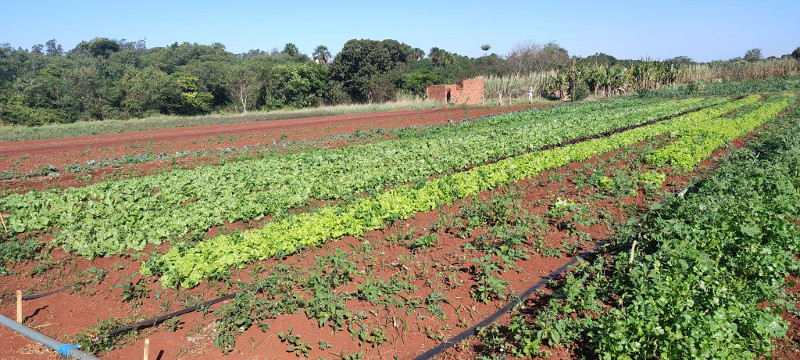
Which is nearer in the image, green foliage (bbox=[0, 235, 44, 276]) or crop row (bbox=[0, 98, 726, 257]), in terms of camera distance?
green foliage (bbox=[0, 235, 44, 276])

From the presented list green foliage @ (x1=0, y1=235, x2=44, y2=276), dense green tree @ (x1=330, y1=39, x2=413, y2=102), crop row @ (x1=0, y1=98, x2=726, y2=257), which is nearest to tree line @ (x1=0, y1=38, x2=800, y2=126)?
dense green tree @ (x1=330, y1=39, x2=413, y2=102)

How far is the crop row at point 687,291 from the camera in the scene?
13.2 ft

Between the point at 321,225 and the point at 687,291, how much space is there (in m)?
5.33

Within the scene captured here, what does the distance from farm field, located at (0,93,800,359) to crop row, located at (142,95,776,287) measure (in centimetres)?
3

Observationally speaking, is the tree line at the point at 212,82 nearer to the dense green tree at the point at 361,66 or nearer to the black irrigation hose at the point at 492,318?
the dense green tree at the point at 361,66

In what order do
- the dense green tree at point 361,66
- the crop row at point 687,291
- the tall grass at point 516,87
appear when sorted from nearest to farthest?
the crop row at point 687,291 → the tall grass at point 516,87 → the dense green tree at point 361,66

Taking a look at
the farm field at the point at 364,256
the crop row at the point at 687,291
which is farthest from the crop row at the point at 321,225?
the crop row at the point at 687,291

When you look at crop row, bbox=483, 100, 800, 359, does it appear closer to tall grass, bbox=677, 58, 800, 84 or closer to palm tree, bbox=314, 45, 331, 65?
tall grass, bbox=677, 58, 800, 84

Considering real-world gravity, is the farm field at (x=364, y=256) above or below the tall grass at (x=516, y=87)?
below

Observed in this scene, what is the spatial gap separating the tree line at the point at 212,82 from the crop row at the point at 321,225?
1589 inches

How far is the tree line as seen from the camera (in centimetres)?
4556

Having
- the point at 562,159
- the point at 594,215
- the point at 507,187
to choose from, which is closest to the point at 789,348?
the point at 594,215

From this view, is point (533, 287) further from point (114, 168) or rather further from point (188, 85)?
point (188, 85)

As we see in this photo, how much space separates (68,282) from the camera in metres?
7.45
